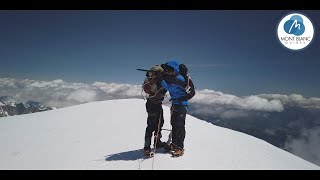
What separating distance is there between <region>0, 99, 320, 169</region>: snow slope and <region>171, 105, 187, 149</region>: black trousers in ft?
1.38

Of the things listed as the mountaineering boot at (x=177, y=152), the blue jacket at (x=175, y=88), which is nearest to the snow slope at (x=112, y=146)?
the mountaineering boot at (x=177, y=152)

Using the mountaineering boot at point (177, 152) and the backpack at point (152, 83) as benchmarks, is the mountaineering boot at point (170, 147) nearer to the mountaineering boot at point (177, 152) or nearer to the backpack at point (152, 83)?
the mountaineering boot at point (177, 152)

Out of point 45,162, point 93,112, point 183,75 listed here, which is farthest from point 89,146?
point 93,112

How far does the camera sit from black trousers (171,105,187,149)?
8175 mm

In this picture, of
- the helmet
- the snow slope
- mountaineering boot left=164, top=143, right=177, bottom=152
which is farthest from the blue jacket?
the snow slope

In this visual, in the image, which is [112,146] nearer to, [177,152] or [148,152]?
[148,152]

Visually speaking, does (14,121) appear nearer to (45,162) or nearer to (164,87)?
(45,162)

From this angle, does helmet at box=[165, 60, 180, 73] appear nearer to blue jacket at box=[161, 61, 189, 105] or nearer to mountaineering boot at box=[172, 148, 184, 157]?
blue jacket at box=[161, 61, 189, 105]

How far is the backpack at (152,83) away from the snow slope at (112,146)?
1.64m

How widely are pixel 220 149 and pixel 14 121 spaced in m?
11.3

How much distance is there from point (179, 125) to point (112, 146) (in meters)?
2.68

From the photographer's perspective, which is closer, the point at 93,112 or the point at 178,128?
the point at 178,128

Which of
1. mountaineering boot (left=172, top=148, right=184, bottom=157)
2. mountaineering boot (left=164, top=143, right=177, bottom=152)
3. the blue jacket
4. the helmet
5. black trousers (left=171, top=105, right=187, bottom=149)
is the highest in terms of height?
the helmet
